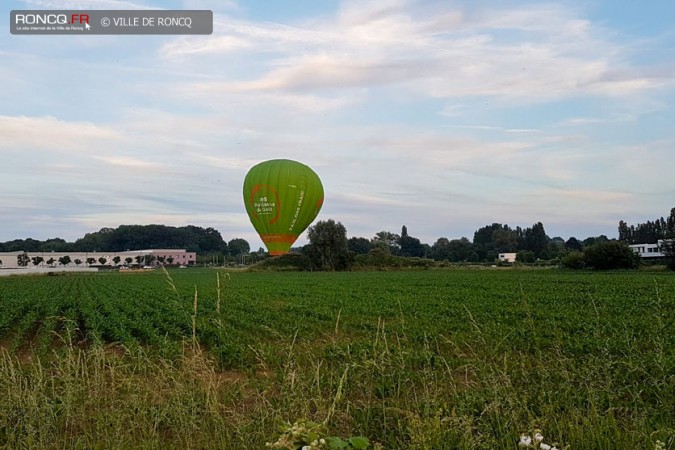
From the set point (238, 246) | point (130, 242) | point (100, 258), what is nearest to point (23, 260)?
point (100, 258)

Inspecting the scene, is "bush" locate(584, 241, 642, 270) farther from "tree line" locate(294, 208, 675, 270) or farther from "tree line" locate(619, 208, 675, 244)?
"tree line" locate(619, 208, 675, 244)

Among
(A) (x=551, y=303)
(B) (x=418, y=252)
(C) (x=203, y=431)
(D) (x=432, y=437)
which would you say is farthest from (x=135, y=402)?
(B) (x=418, y=252)

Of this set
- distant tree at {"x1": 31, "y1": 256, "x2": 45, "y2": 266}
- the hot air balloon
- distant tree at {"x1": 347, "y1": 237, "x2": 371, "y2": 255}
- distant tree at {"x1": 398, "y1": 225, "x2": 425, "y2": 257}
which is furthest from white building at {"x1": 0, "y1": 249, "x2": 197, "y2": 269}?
the hot air balloon

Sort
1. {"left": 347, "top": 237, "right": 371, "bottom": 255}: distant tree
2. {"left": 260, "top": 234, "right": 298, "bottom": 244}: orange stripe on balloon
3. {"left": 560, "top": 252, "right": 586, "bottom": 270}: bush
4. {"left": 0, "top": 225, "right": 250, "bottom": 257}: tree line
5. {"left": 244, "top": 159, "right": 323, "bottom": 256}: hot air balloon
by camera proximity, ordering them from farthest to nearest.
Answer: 1. {"left": 0, "top": 225, "right": 250, "bottom": 257}: tree line
2. {"left": 347, "top": 237, "right": 371, "bottom": 255}: distant tree
3. {"left": 560, "top": 252, "right": 586, "bottom": 270}: bush
4. {"left": 260, "top": 234, "right": 298, "bottom": 244}: orange stripe on balloon
5. {"left": 244, "top": 159, "right": 323, "bottom": 256}: hot air balloon

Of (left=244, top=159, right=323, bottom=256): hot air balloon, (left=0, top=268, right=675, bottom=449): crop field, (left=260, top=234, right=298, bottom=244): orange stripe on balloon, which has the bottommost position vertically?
(left=0, top=268, right=675, bottom=449): crop field

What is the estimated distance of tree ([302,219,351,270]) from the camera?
263 feet

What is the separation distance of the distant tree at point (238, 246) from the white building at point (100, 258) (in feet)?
78.9

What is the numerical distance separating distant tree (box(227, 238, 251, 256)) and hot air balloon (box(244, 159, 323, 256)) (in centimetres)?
12571

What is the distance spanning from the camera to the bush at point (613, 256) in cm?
5991

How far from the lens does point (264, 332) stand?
1620cm

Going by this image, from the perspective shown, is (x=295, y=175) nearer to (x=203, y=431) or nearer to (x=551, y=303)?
(x=551, y=303)

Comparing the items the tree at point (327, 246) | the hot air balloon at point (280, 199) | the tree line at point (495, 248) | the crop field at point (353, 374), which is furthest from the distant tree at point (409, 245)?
the crop field at point (353, 374)

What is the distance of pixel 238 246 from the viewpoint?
→ 609 ft

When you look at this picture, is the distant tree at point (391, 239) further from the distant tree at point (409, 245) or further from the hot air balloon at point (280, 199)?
the hot air balloon at point (280, 199)
